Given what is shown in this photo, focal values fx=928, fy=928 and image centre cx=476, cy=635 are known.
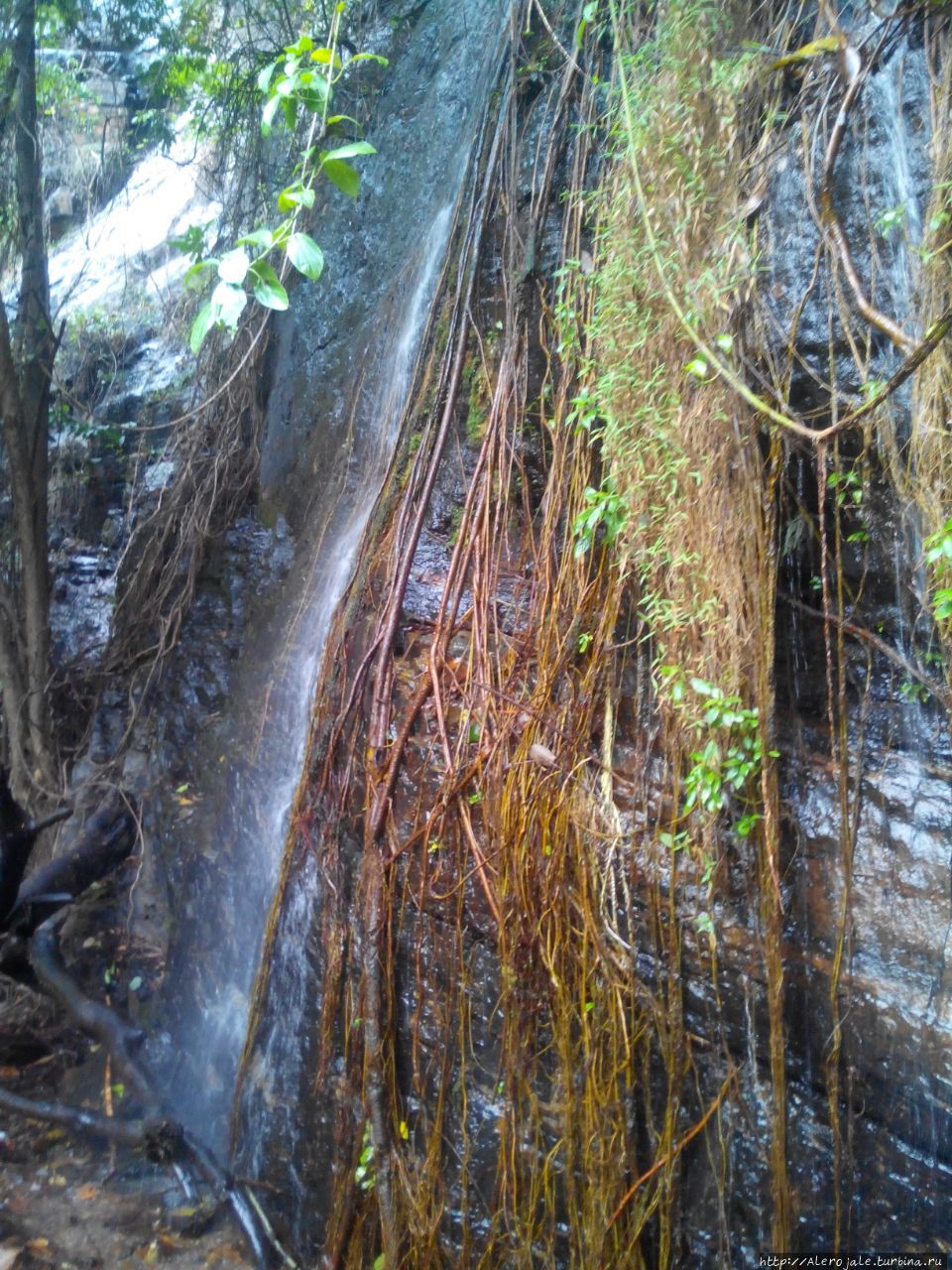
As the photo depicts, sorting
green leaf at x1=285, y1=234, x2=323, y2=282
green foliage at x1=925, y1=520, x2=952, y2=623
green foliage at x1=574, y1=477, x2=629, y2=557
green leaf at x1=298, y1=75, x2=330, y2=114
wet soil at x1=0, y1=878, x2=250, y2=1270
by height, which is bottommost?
wet soil at x1=0, y1=878, x2=250, y2=1270

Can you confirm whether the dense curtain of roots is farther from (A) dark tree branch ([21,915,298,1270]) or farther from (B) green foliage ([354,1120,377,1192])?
(A) dark tree branch ([21,915,298,1270])

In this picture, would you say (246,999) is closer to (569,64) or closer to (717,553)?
(717,553)

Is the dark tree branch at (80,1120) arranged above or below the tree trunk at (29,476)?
below

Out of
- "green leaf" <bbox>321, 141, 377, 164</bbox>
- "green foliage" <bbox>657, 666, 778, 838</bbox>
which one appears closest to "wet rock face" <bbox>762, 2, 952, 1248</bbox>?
"green foliage" <bbox>657, 666, 778, 838</bbox>

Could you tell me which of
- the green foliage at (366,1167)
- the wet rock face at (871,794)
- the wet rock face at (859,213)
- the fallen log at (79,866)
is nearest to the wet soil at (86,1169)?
the fallen log at (79,866)

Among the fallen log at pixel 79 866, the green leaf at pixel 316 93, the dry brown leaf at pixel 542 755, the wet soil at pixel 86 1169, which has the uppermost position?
the green leaf at pixel 316 93

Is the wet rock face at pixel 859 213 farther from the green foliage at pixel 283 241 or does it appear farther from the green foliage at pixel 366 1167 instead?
the green foliage at pixel 366 1167

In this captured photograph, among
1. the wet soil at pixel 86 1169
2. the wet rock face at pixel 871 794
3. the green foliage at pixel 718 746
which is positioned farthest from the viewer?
the wet soil at pixel 86 1169

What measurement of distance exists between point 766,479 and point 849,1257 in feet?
6.46

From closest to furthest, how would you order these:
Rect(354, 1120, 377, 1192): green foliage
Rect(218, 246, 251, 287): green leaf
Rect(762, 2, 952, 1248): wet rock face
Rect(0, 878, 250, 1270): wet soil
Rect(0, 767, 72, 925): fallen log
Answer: Rect(762, 2, 952, 1248): wet rock face
Rect(218, 246, 251, 287): green leaf
Rect(354, 1120, 377, 1192): green foliage
Rect(0, 878, 250, 1270): wet soil
Rect(0, 767, 72, 925): fallen log

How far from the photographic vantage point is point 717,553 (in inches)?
97.9

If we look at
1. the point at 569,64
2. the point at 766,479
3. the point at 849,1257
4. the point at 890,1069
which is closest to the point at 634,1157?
the point at 849,1257

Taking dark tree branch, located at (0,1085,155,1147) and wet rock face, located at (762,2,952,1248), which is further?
dark tree branch, located at (0,1085,155,1147)

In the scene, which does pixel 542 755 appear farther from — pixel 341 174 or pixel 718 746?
pixel 341 174
